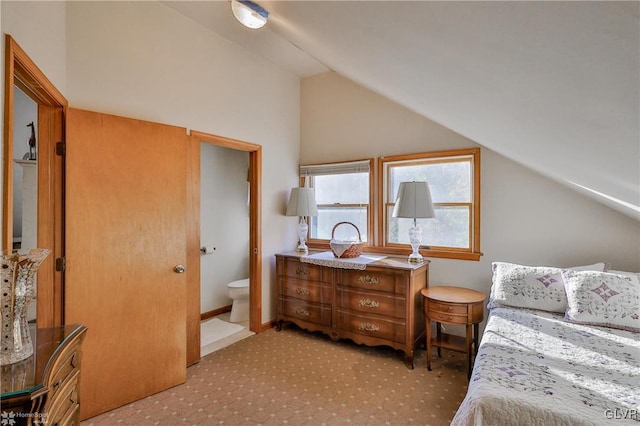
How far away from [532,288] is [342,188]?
2196 millimetres

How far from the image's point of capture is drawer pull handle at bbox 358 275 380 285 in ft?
9.20

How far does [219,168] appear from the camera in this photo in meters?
4.12

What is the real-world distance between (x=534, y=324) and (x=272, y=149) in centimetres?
297

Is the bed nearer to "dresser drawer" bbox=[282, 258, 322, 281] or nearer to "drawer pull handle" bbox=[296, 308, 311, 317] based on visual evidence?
"dresser drawer" bbox=[282, 258, 322, 281]

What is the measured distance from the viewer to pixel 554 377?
1.35m

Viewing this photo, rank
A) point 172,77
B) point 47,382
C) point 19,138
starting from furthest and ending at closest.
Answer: point 172,77
point 19,138
point 47,382

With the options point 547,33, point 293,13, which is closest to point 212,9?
point 293,13

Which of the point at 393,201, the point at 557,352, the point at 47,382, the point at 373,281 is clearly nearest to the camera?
the point at 47,382

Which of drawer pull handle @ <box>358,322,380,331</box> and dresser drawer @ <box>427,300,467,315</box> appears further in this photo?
drawer pull handle @ <box>358,322,380,331</box>

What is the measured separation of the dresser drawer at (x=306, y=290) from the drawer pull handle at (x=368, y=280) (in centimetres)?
39

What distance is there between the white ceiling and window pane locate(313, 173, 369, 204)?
201cm

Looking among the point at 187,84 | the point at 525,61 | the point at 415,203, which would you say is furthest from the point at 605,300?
the point at 187,84

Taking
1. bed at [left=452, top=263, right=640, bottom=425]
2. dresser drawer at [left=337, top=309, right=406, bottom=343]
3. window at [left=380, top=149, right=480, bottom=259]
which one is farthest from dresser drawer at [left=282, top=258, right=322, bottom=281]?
bed at [left=452, top=263, right=640, bottom=425]

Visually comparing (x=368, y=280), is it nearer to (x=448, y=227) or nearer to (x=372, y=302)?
(x=372, y=302)
